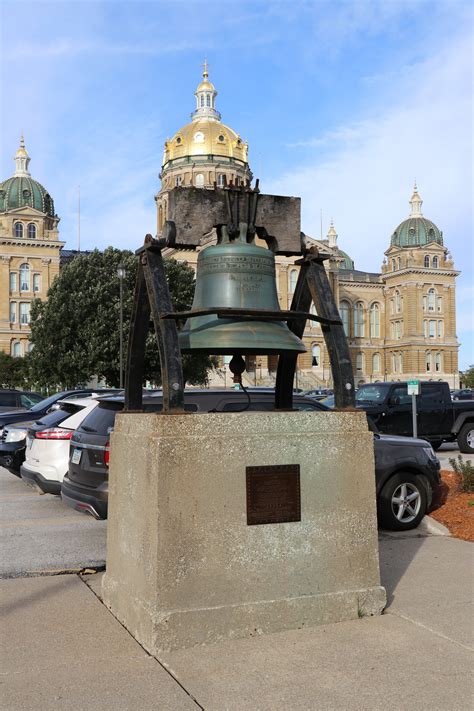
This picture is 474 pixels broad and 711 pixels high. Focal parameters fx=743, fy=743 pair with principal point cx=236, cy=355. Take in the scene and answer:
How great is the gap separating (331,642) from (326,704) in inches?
35.6

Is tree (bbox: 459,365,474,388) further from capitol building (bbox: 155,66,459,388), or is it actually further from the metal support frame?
the metal support frame

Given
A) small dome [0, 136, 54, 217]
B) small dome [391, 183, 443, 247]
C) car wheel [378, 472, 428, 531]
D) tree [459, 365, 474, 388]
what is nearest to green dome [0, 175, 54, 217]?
small dome [0, 136, 54, 217]

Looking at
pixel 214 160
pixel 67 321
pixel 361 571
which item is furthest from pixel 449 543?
pixel 214 160

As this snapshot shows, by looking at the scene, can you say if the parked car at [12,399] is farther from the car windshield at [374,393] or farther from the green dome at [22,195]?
the green dome at [22,195]

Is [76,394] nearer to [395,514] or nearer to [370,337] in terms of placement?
[395,514]

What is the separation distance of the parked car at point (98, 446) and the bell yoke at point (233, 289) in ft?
7.15

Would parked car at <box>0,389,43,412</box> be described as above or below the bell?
below

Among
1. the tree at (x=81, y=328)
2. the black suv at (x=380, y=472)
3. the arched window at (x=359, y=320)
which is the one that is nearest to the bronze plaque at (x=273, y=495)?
the black suv at (x=380, y=472)

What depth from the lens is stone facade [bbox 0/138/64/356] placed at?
86.8 metres

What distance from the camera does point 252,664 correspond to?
14.4 ft

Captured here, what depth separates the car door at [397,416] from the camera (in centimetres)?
1872

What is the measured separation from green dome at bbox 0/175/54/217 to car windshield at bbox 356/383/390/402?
256 feet

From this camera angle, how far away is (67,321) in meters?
46.5

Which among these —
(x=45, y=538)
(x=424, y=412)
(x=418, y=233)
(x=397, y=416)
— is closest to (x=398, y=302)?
(x=418, y=233)
